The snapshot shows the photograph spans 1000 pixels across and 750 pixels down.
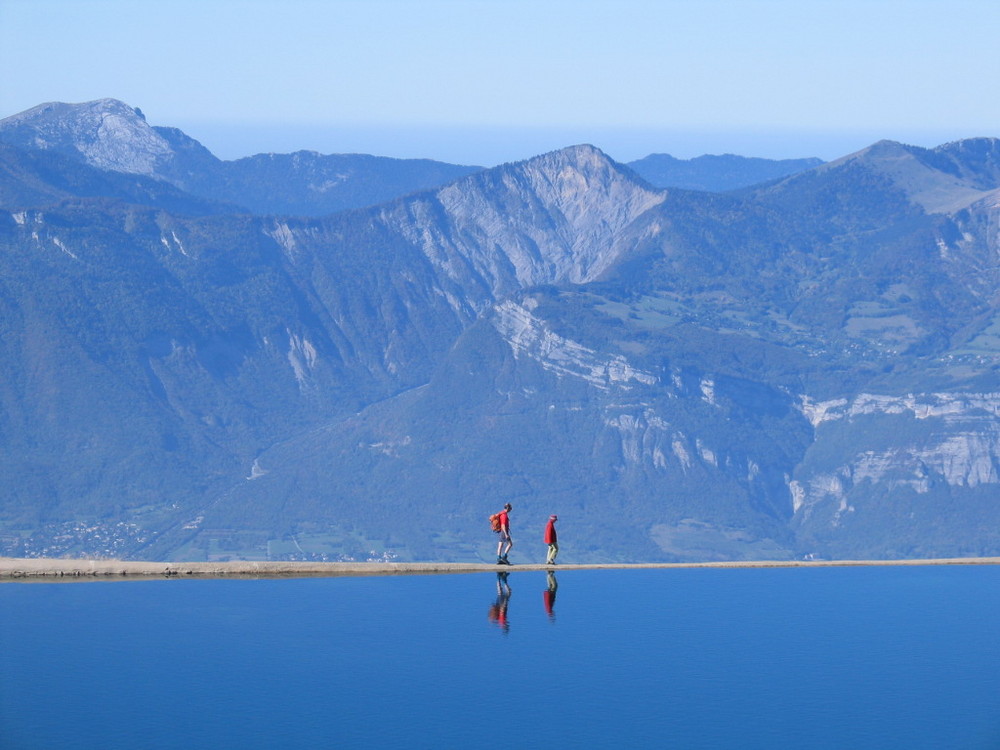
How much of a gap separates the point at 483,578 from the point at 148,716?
2363 cm

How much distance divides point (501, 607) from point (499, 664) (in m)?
8.56

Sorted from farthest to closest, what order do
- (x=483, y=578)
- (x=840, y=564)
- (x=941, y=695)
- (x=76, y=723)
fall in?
(x=840, y=564)
(x=483, y=578)
(x=941, y=695)
(x=76, y=723)

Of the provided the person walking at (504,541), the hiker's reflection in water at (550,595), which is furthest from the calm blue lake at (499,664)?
the person walking at (504,541)

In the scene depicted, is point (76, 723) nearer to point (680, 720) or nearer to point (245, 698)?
point (245, 698)

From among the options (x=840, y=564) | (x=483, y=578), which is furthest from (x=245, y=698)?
(x=840, y=564)

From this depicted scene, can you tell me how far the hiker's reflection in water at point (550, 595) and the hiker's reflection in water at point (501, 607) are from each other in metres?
1.57

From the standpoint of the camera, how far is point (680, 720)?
203 ft

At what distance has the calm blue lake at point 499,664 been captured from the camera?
60688 millimetres

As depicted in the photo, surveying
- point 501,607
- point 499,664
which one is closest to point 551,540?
point 501,607

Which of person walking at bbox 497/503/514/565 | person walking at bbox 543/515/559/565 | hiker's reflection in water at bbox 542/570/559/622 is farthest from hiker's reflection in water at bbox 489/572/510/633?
person walking at bbox 543/515/559/565

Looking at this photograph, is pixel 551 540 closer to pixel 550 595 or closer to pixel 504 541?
pixel 504 541

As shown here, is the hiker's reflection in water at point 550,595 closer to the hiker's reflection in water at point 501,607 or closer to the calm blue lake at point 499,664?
the calm blue lake at point 499,664

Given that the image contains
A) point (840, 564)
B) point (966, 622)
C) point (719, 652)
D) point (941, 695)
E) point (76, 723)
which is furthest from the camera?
point (840, 564)

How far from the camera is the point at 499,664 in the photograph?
219 feet
